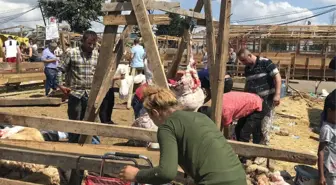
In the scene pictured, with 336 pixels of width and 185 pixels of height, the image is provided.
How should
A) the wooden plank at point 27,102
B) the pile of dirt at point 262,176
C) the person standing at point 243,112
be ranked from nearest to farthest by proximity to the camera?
the pile of dirt at point 262,176
the person standing at point 243,112
the wooden plank at point 27,102

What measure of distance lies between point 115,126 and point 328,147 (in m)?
2.29

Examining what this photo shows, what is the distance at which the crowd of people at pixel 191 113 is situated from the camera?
2125 millimetres

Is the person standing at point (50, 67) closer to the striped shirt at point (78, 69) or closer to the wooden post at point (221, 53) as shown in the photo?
the striped shirt at point (78, 69)

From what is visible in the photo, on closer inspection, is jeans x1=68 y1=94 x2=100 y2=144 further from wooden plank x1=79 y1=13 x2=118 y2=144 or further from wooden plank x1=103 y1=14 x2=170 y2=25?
wooden plank x1=103 y1=14 x2=170 y2=25

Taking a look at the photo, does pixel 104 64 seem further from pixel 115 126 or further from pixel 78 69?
pixel 78 69

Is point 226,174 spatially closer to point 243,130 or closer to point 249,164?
point 249,164

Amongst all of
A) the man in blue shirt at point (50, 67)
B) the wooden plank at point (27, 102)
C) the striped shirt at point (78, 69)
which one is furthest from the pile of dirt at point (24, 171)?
the man in blue shirt at point (50, 67)

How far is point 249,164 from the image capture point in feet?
15.9

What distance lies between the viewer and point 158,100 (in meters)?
2.25

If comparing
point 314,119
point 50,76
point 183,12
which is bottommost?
point 314,119

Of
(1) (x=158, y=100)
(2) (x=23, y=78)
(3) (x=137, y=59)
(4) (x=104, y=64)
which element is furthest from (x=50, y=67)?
(1) (x=158, y=100)

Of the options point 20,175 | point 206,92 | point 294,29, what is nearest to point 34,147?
point 20,175

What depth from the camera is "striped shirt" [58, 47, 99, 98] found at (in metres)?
4.73

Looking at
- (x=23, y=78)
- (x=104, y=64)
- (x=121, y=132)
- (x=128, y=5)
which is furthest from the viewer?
(x=23, y=78)
